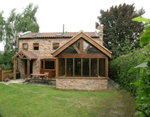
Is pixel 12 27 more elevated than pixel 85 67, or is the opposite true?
pixel 12 27

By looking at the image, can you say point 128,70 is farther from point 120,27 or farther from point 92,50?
point 120,27

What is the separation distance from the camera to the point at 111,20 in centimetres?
2395

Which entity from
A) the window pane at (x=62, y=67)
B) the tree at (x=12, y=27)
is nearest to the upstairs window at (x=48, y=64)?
the window pane at (x=62, y=67)

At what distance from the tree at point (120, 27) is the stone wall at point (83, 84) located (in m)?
10.5

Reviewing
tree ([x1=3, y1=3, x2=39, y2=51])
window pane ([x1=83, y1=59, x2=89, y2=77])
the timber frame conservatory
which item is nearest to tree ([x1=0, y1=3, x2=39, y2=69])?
tree ([x1=3, y1=3, x2=39, y2=51])

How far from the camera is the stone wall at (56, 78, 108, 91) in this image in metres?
11.9

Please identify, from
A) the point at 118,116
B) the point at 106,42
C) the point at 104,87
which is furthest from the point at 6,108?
the point at 106,42

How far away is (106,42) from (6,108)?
66.6 feet

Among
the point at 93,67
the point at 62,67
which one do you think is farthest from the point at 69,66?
the point at 93,67

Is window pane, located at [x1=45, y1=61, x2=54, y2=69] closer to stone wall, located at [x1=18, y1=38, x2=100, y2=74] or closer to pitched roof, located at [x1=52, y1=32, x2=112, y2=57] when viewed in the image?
stone wall, located at [x1=18, y1=38, x2=100, y2=74]

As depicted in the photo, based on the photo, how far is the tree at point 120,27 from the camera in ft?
71.4

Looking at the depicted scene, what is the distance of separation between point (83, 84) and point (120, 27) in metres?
14.4

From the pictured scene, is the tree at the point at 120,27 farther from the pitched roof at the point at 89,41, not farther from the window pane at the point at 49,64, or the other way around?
the pitched roof at the point at 89,41

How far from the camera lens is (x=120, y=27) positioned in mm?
22297
